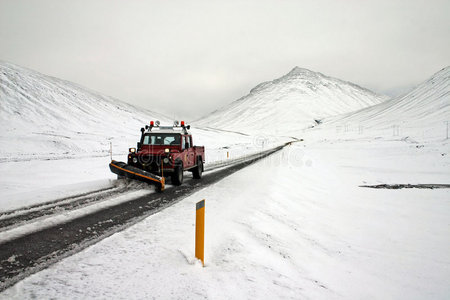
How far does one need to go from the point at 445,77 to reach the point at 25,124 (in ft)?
453

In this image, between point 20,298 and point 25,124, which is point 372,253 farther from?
point 25,124

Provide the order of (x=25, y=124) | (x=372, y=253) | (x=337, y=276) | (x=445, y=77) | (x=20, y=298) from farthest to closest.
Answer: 1. (x=445, y=77)
2. (x=25, y=124)
3. (x=372, y=253)
4. (x=337, y=276)
5. (x=20, y=298)

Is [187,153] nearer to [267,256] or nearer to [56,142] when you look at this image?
[267,256]

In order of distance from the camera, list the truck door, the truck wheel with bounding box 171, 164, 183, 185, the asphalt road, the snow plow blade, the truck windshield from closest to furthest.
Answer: the asphalt road → the snow plow blade → the truck wheel with bounding box 171, 164, 183, 185 → the truck door → the truck windshield

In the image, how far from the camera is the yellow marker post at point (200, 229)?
3309 millimetres

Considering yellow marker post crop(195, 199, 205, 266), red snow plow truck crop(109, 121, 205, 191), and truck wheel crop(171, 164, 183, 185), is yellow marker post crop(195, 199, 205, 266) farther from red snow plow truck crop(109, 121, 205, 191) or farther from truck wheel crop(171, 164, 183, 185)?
truck wheel crop(171, 164, 183, 185)

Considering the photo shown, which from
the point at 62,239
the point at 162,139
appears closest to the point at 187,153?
the point at 162,139

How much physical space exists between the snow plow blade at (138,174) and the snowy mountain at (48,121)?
24.2 meters

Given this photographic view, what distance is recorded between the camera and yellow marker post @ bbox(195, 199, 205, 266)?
3.31 m

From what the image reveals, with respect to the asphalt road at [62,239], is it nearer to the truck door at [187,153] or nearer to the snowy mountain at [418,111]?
the truck door at [187,153]

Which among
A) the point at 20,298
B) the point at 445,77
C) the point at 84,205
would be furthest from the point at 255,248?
the point at 445,77

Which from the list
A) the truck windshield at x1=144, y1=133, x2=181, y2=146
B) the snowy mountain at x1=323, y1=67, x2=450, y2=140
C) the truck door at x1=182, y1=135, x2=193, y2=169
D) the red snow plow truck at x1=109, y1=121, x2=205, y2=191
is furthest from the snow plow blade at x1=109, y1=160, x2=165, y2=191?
the snowy mountain at x1=323, y1=67, x2=450, y2=140

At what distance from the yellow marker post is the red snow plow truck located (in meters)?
5.16

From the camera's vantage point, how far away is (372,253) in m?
5.02
